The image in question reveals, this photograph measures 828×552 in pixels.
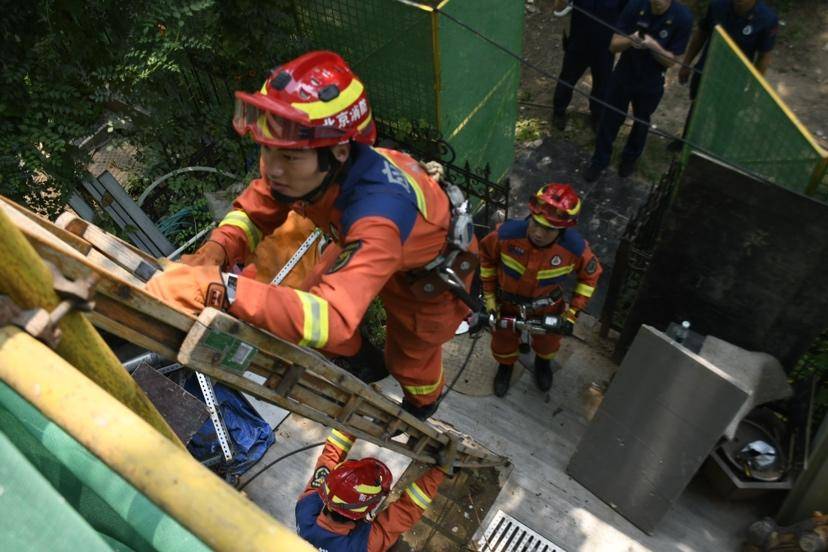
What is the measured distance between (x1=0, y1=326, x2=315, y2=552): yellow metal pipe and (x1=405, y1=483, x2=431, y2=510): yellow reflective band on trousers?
123 inches

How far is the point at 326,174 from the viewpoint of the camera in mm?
2725

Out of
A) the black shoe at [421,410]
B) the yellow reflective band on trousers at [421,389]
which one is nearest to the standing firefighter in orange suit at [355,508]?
the black shoe at [421,410]

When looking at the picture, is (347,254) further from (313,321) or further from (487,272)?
(487,272)

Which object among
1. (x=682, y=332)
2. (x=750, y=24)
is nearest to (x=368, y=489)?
(x=682, y=332)

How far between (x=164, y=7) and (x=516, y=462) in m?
4.66

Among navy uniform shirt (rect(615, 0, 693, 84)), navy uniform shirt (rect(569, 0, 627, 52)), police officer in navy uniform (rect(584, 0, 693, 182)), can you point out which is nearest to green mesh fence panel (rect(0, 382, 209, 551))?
police officer in navy uniform (rect(584, 0, 693, 182))

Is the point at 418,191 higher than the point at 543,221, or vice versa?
the point at 418,191

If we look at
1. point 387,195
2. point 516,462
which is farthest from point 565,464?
point 387,195

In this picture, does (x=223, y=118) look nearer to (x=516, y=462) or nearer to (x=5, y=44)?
(x=5, y=44)

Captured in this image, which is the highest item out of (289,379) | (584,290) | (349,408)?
(289,379)

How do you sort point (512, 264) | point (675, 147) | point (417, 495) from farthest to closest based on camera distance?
1. point (675, 147)
2. point (512, 264)
3. point (417, 495)

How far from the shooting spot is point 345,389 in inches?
110

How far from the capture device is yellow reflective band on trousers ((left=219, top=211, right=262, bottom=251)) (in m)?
3.06

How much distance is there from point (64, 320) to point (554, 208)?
349cm
